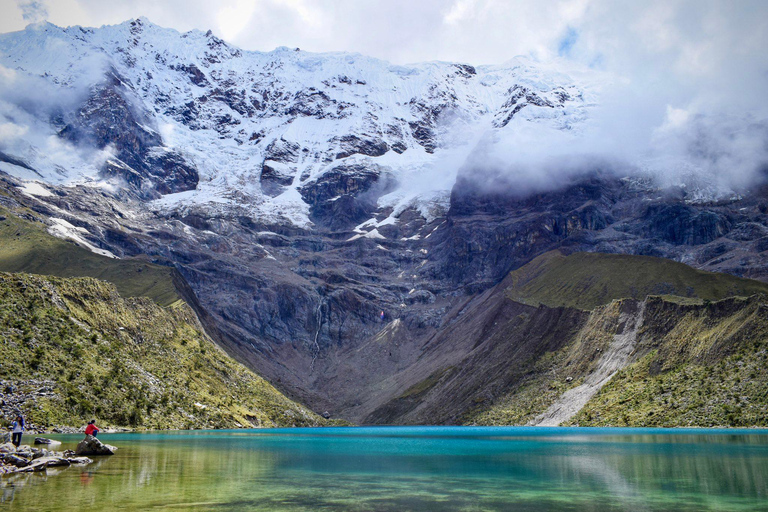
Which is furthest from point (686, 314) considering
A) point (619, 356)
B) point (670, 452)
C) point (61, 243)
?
point (61, 243)

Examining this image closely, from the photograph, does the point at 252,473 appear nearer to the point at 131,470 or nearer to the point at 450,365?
the point at 131,470

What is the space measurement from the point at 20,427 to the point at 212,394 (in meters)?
76.0

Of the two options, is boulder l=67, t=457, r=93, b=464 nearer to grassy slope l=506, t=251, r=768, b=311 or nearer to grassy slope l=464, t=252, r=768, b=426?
grassy slope l=464, t=252, r=768, b=426

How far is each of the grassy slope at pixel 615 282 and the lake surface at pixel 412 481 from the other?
296 ft

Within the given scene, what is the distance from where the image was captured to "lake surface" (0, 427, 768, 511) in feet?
84.6

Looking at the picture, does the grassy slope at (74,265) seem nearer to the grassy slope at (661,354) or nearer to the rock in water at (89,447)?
the grassy slope at (661,354)

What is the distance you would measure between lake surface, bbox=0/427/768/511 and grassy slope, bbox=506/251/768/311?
9021cm

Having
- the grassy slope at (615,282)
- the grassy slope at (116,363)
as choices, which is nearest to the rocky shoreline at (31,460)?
the grassy slope at (116,363)

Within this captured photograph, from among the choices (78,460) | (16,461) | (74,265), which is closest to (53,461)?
(16,461)

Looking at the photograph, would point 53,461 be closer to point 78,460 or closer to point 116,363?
point 78,460

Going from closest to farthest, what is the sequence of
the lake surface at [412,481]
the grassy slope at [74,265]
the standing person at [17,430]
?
1. the lake surface at [412,481]
2. the standing person at [17,430]
3. the grassy slope at [74,265]

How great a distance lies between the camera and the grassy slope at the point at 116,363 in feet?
231

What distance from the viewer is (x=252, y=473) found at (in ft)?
123

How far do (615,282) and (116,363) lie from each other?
111 metres
